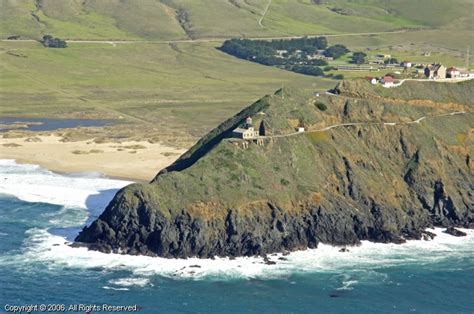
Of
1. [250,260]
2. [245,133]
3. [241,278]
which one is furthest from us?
[245,133]

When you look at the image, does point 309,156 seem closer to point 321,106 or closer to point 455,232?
point 321,106

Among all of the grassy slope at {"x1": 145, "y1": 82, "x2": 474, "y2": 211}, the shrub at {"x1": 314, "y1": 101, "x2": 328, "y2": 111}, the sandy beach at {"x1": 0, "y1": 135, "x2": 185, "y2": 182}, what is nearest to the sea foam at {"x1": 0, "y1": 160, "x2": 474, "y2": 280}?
the grassy slope at {"x1": 145, "y1": 82, "x2": 474, "y2": 211}

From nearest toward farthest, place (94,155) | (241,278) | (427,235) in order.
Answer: (241,278)
(427,235)
(94,155)

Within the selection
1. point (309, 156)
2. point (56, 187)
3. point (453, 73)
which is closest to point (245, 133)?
point (309, 156)

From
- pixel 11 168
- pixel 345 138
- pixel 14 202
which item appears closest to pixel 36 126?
pixel 11 168

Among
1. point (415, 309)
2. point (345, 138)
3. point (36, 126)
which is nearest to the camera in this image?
point (415, 309)

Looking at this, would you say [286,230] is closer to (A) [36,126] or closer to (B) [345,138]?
(B) [345,138]
